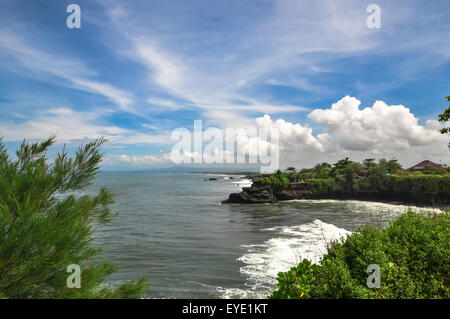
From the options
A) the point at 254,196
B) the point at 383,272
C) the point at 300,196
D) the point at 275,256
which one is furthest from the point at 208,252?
the point at 300,196

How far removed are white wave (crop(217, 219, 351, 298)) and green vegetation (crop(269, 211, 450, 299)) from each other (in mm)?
1246

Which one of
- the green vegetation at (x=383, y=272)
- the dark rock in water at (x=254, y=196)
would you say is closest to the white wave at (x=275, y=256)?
the green vegetation at (x=383, y=272)

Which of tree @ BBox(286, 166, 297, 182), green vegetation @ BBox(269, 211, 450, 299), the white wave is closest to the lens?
green vegetation @ BBox(269, 211, 450, 299)

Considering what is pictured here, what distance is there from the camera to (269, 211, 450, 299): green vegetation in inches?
208

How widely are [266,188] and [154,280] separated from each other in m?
48.6

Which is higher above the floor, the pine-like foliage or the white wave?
the pine-like foliage

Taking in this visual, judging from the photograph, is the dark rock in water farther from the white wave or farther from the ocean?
the white wave

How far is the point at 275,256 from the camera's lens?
1722 cm

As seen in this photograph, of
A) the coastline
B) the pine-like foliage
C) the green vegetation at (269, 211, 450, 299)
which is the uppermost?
the pine-like foliage

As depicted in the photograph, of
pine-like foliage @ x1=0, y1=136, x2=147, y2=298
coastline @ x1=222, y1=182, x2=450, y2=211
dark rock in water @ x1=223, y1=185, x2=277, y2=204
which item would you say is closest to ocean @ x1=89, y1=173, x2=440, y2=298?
pine-like foliage @ x1=0, y1=136, x2=147, y2=298

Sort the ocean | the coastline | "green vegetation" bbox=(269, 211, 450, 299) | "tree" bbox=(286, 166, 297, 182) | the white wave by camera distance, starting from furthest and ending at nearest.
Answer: "tree" bbox=(286, 166, 297, 182)
the coastline
the ocean
the white wave
"green vegetation" bbox=(269, 211, 450, 299)

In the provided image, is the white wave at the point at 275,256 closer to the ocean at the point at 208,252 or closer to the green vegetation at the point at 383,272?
the ocean at the point at 208,252
